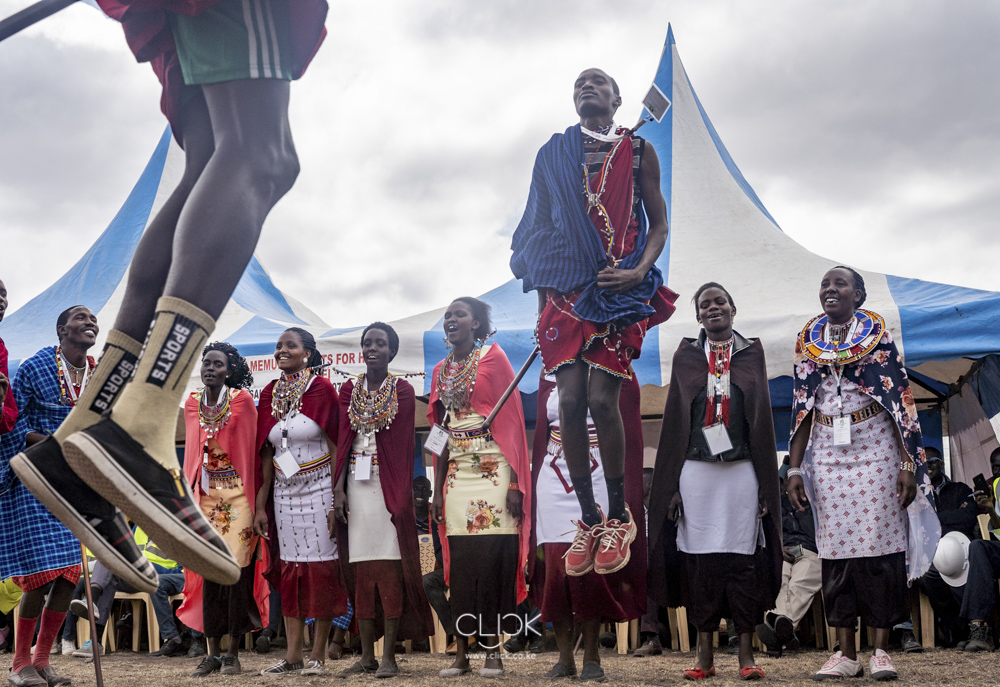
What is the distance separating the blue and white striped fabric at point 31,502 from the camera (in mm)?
3883

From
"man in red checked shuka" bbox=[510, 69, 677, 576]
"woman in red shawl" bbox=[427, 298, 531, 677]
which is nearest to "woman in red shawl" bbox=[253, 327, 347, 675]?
"woman in red shawl" bbox=[427, 298, 531, 677]

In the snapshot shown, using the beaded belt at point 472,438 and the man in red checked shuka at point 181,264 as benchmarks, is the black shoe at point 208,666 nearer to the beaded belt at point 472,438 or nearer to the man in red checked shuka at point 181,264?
the beaded belt at point 472,438

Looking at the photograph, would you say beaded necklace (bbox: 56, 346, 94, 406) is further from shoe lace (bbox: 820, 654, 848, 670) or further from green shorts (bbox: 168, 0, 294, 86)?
shoe lace (bbox: 820, 654, 848, 670)

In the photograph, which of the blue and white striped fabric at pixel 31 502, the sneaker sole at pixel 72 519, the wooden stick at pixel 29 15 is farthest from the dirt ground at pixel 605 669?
the wooden stick at pixel 29 15

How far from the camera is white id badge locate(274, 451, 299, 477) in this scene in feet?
15.1

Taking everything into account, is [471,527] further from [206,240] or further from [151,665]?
[206,240]

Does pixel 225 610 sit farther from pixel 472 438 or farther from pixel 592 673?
pixel 592 673

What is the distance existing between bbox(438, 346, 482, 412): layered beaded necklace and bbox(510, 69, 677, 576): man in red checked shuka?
0.92 meters

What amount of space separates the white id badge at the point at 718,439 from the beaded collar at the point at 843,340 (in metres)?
0.57

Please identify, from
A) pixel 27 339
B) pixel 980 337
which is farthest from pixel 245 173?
pixel 27 339

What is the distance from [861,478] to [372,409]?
7.61 feet

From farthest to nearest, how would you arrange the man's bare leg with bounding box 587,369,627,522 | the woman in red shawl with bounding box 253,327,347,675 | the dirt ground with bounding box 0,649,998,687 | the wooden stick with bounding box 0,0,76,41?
the woman in red shawl with bounding box 253,327,347,675
the dirt ground with bounding box 0,649,998,687
the man's bare leg with bounding box 587,369,627,522
the wooden stick with bounding box 0,0,76,41

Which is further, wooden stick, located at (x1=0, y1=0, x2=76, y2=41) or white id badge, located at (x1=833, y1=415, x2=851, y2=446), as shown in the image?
white id badge, located at (x1=833, y1=415, x2=851, y2=446)

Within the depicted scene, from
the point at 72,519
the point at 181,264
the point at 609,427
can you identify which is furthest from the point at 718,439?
the point at 72,519
